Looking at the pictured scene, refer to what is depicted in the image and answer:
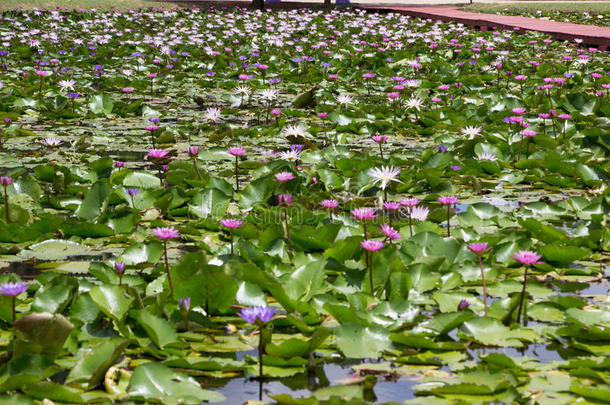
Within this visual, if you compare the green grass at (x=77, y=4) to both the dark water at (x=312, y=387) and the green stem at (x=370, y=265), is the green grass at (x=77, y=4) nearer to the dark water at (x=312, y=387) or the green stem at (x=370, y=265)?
the green stem at (x=370, y=265)

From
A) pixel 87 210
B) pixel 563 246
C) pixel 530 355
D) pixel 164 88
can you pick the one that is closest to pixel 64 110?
pixel 164 88

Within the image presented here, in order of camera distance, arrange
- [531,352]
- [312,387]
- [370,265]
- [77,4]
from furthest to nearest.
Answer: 1. [77,4]
2. [370,265]
3. [531,352]
4. [312,387]

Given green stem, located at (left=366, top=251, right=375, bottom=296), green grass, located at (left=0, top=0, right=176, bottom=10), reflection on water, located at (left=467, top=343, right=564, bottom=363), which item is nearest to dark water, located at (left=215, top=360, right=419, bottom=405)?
reflection on water, located at (left=467, top=343, right=564, bottom=363)

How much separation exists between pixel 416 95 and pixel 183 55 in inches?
178

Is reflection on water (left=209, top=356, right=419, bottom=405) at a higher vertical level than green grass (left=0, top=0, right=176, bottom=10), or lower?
higher

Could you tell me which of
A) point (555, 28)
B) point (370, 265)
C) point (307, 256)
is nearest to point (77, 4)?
point (555, 28)

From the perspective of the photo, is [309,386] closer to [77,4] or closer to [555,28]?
[555,28]

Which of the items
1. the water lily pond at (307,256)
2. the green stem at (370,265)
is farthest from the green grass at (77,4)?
the green stem at (370,265)

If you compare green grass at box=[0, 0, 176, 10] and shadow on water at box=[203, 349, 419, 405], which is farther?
green grass at box=[0, 0, 176, 10]

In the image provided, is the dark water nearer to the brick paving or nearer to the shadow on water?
the shadow on water

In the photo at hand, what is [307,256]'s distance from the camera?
288 centimetres

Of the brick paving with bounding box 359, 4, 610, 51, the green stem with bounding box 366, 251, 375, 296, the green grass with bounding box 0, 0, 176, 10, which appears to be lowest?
the green grass with bounding box 0, 0, 176, 10

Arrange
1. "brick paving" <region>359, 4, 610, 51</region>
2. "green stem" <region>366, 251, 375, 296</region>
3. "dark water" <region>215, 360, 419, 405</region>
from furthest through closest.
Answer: "brick paving" <region>359, 4, 610, 51</region>, "green stem" <region>366, 251, 375, 296</region>, "dark water" <region>215, 360, 419, 405</region>

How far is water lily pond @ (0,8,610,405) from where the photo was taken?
209cm
